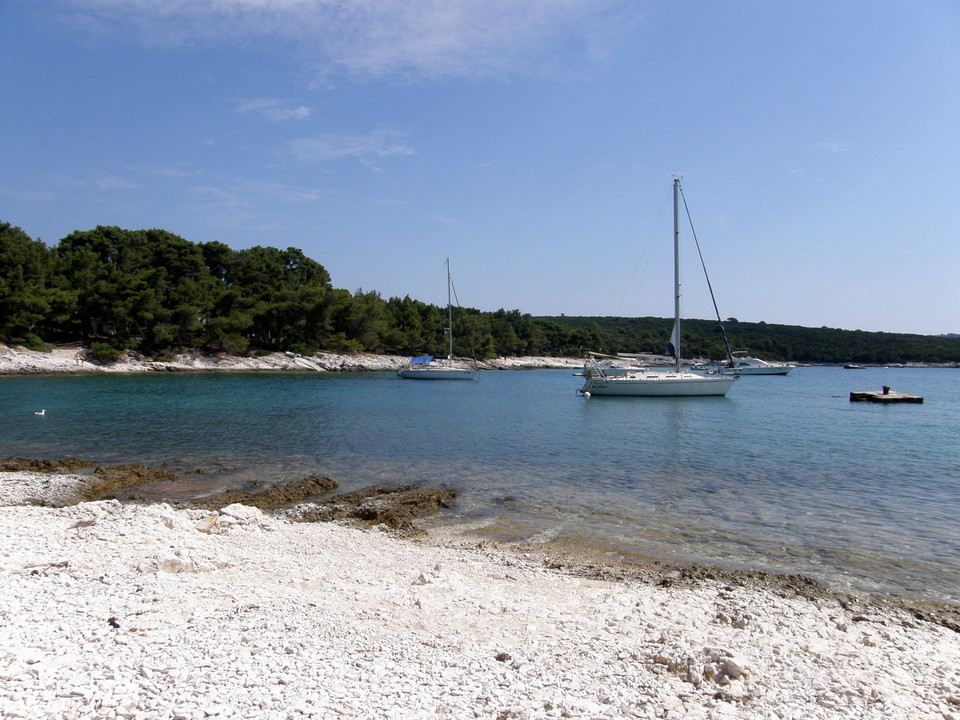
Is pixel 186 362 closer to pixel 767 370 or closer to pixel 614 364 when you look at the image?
pixel 614 364

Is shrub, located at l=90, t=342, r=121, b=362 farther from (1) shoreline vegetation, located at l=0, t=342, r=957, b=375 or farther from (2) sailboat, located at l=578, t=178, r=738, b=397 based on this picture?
(2) sailboat, located at l=578, t=178, r=738, b=397

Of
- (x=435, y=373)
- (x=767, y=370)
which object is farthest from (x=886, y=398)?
(x=767, y=370)

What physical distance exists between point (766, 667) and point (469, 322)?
353 ft

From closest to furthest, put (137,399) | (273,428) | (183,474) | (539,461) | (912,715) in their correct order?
(912,715), (183,474), (539,461), (273,428), (137,399)

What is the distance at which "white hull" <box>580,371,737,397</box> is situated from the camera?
39.4 m

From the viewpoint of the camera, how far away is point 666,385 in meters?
39.4

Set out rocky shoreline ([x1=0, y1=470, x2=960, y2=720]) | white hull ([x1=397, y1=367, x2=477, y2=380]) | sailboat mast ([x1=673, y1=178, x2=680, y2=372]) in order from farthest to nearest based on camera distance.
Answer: white hull ([x1=397, y1=367, x2=477, y2=380]), sailboat mast ([x1=673, y1=178, x2=680, y2=372]), rocky shoreline ([x1=0, y1=470, x2=960, y2=720])

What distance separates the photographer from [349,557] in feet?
27.1

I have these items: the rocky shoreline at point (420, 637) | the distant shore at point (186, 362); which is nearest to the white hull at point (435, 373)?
the distant shore at point (186, 362)

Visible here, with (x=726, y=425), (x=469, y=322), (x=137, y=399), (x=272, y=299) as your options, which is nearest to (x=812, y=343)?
(x=469, y=322)

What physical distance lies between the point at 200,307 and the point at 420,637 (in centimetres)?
7078

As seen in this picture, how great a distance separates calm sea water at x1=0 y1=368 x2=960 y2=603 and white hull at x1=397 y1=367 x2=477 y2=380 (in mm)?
26428

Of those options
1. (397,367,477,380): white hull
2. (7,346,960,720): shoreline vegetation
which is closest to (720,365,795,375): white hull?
(397,367,477,380): white hull

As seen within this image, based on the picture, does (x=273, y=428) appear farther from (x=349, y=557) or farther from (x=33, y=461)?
(x=349, y=557)
